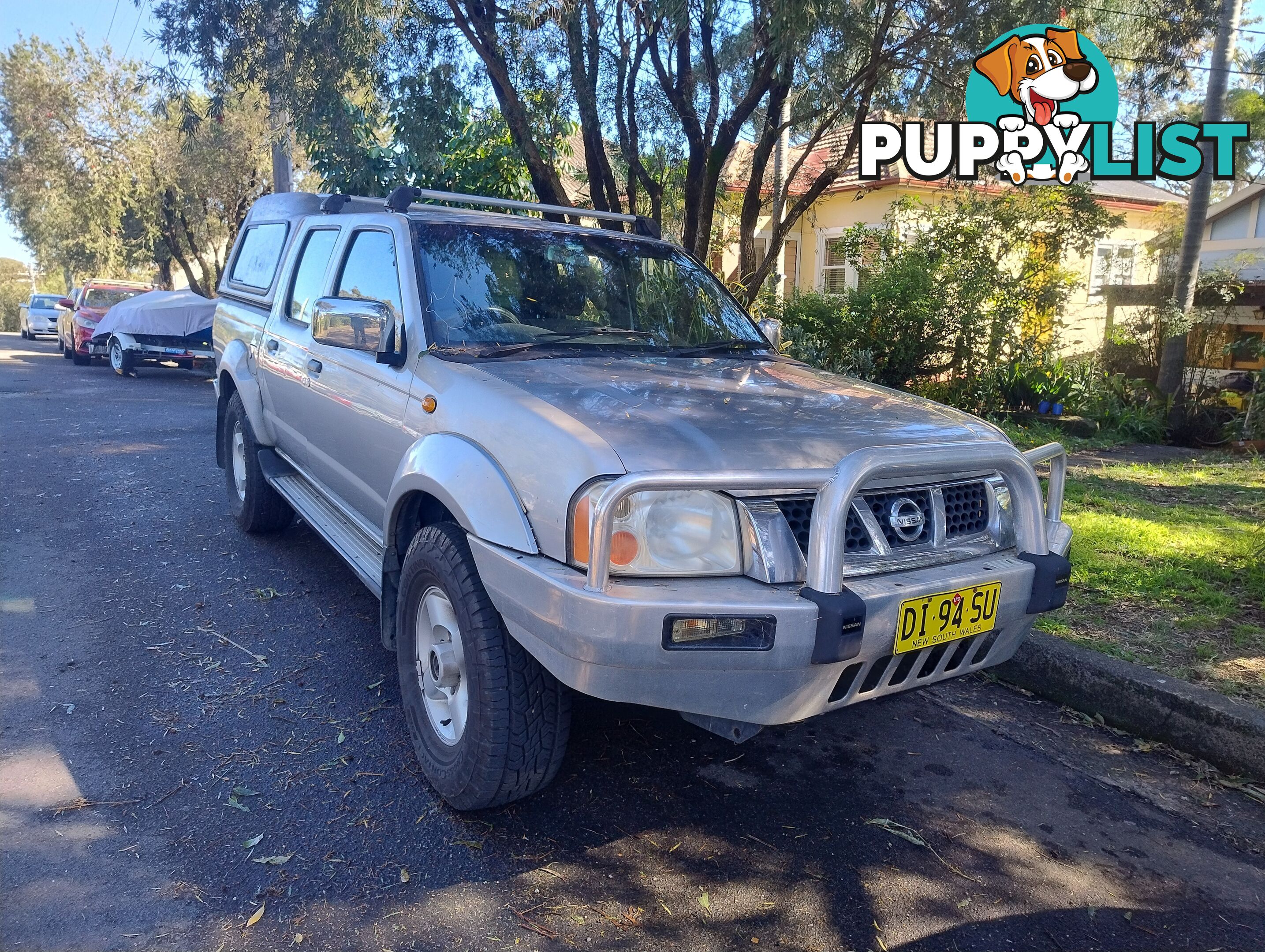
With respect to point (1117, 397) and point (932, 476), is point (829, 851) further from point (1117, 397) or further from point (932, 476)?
point (1117, 397)

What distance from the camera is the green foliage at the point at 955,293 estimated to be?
9.97 m

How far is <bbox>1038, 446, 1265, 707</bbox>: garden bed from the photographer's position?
408cm

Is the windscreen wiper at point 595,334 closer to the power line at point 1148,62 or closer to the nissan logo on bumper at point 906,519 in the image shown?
the nissan logo on bumper at point 906,519

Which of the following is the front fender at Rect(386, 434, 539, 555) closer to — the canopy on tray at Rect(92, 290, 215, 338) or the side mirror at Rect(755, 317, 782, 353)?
the side mirror at Rect(755, 317, 782, 353)

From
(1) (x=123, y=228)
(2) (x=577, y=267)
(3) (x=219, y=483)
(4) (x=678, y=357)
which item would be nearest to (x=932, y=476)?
(4) (x=678, y=357)

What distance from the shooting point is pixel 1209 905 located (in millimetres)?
2715

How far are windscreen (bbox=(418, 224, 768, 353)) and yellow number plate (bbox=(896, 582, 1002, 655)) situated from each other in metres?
1.65

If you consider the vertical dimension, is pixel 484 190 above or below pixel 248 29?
below

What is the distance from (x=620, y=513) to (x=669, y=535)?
0.49 ft

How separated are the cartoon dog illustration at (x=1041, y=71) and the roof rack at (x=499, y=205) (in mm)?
5158

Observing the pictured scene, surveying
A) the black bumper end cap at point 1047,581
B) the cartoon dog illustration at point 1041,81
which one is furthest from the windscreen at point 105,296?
the black bumper end cap at point 1047,581

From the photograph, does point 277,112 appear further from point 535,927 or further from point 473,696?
point 535,927

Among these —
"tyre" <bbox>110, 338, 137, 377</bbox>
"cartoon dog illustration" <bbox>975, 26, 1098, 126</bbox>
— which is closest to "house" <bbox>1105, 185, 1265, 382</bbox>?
"cartoon dog illustration" <bbox>975, 26, 1098, 126</bbox>

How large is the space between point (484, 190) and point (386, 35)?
1.80 metres
